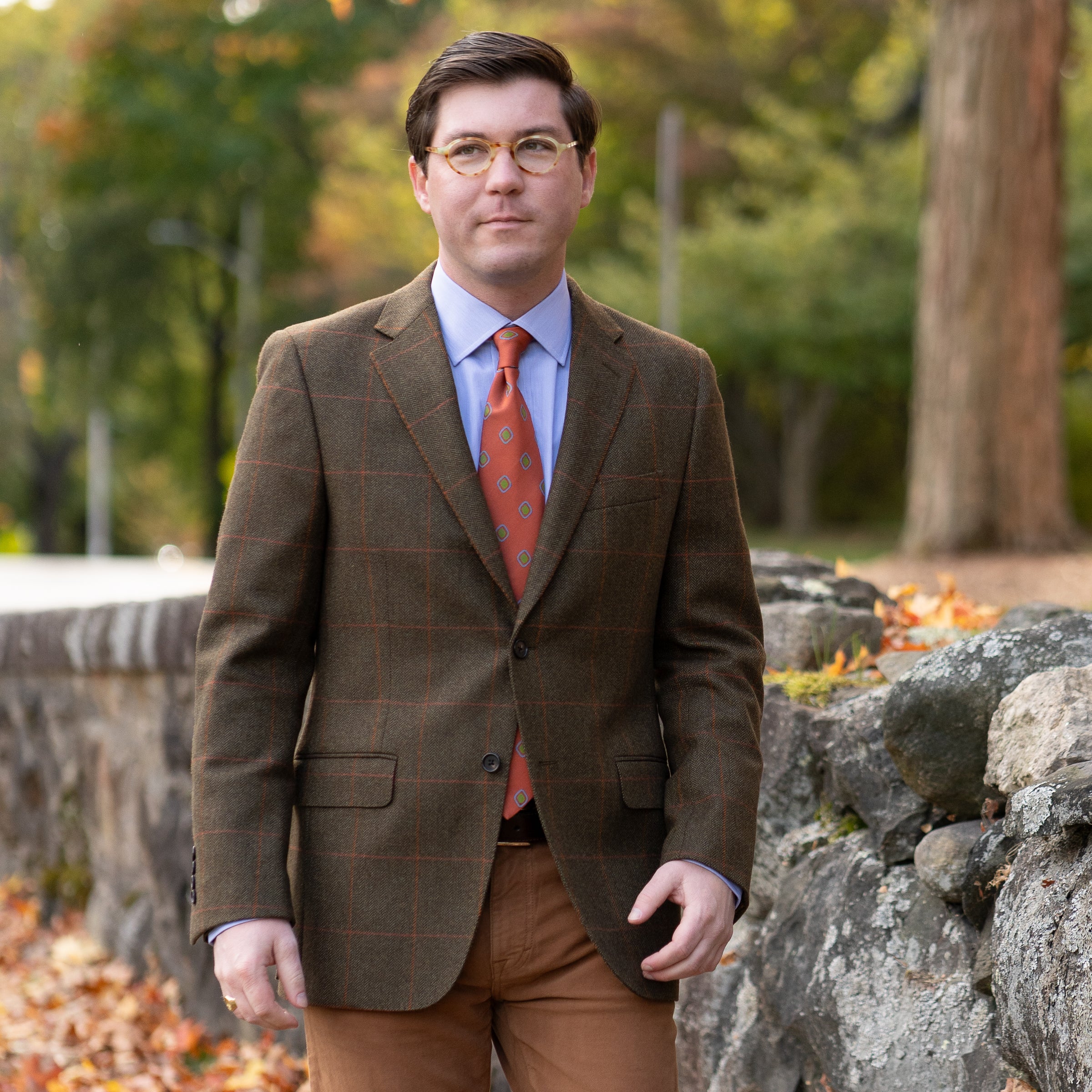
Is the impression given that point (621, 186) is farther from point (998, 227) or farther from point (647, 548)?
point (647, 548)

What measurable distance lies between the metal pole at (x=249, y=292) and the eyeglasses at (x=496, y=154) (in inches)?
1168

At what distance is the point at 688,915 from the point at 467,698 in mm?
464

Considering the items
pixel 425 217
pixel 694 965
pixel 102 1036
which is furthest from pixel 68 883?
pixel 425 217

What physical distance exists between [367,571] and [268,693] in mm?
238

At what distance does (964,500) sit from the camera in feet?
30.8

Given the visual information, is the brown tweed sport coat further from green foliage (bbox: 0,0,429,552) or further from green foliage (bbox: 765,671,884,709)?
green foliage (bbox: 0,0,429,552)

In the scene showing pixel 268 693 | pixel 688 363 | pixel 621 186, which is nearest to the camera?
pixel 268 693

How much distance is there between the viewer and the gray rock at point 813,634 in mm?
3848

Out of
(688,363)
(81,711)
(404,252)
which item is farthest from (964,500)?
(404,252)

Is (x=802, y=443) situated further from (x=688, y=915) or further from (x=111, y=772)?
(x=688, y=915)

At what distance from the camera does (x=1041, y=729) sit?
2590 millimetres

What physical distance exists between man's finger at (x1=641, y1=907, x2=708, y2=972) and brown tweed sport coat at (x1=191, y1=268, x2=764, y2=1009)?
7 cm

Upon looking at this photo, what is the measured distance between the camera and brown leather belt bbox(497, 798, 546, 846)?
2.22 metres

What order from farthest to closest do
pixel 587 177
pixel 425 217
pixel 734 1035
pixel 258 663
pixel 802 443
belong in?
pixel 802 443, pixel 425 217, pixel 734 1035, pixel 587 177, pixel 258 663
